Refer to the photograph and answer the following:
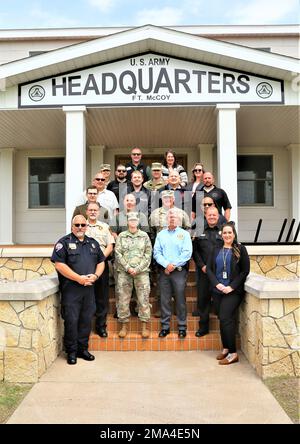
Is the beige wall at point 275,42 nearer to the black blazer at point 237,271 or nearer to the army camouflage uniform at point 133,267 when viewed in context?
the army camouflage uniform at point 133,267

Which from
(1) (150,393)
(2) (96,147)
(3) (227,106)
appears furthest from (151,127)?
(1) (150,393)

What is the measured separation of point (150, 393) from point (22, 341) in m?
1.39

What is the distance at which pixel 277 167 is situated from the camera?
11180 millimetres

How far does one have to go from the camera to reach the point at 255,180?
37.0 feet

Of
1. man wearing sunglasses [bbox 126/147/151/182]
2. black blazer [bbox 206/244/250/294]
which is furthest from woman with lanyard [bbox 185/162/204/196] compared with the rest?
black blazer [bbox 206/244/250/294]

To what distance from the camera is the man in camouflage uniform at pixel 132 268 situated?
5.40 metres

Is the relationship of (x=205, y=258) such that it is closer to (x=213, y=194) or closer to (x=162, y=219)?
(x=162, y=219)

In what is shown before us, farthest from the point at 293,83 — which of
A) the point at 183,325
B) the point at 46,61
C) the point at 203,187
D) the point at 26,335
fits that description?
the point at 26,335

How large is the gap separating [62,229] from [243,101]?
5569 mm

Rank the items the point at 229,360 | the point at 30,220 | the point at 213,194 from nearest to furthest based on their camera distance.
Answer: the point at 229,360 < the point at 213,194 < the point at 30,220

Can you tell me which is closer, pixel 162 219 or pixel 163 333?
pixel 163 333

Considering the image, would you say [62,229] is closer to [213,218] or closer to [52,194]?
[52,194]

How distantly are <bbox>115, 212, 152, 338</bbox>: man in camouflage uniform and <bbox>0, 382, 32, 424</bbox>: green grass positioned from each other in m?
1.44
